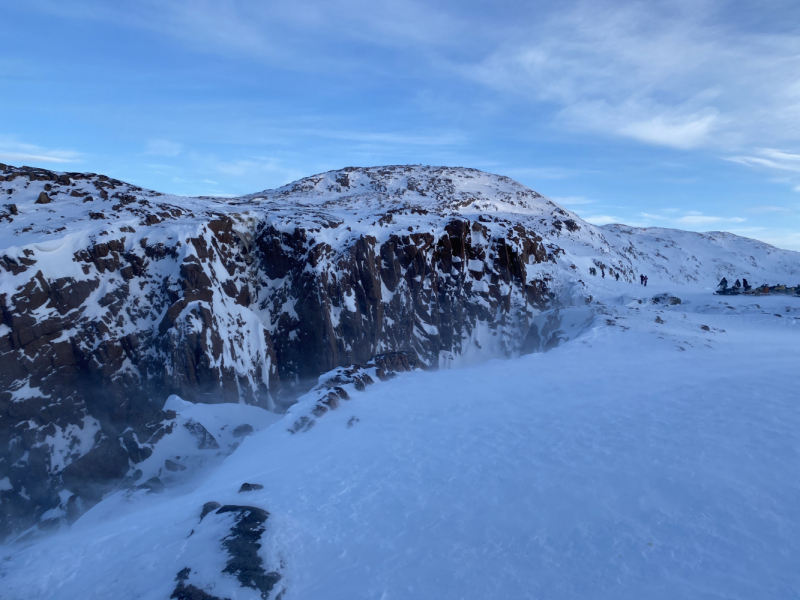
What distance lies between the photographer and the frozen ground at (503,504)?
942 cm

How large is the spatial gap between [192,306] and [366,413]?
54.0 ft

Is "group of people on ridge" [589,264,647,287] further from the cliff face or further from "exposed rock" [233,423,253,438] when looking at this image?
"exposed rock" [233,423,253,438]

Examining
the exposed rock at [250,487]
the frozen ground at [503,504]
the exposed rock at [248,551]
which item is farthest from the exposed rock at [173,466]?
the exposed rock at [248,551]

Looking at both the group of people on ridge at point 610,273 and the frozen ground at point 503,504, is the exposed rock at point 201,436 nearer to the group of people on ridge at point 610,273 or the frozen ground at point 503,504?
the frozen ground at point 503,504

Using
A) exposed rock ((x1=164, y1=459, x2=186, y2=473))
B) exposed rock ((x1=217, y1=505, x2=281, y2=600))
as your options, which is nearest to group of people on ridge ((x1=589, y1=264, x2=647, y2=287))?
exposed rock ((x1=164, y1=459, x2=186, y2=473))

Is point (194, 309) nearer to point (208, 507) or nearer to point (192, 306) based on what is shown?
point (192, 306)

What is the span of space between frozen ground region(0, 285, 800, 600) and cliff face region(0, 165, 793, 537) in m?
9.81

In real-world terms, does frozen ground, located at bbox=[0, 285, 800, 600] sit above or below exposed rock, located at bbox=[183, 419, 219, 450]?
above

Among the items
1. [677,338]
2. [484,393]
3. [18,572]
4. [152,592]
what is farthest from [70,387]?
[677,338]

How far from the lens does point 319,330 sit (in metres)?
33.6

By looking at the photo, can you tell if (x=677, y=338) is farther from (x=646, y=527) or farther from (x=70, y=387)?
(x=70, y=387)

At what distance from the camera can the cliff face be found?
80.8ft

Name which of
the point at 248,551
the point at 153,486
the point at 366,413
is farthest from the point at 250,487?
the point at 153,486

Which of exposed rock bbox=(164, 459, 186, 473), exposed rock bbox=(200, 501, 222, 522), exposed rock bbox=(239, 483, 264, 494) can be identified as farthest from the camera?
exposed rock bbox=(164, 459, 186, 473)
